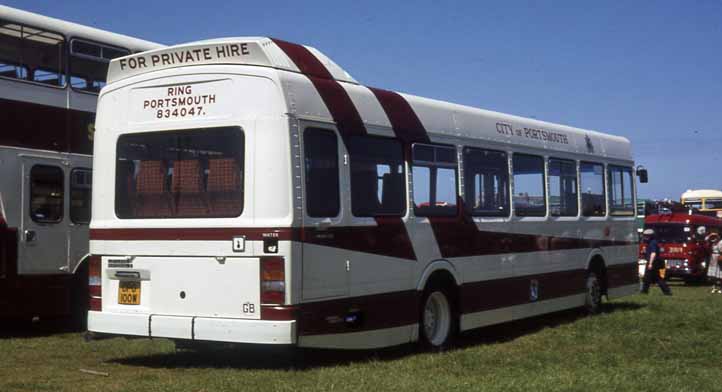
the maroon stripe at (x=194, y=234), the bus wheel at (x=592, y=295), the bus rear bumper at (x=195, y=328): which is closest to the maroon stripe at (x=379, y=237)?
the maroon stripe at (x=194, y=234)

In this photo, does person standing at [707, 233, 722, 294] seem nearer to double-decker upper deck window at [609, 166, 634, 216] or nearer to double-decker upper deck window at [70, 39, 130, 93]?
double-decker upper deck window at [609, 166, 634, 216]

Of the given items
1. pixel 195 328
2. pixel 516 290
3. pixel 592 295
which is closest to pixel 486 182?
pixel 516 290

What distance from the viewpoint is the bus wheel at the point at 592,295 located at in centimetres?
1714

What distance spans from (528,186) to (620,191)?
4213 mm

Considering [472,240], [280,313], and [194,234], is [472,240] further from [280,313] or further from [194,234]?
[194,234]

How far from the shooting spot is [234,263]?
10.1 meters

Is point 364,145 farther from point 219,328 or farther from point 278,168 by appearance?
point 219,328

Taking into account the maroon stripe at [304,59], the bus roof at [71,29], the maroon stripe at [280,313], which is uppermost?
the bus roof at [71,29]

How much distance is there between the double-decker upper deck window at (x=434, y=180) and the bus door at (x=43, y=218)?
214 inches

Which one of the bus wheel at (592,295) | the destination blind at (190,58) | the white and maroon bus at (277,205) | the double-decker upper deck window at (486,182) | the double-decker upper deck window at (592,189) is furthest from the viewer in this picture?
the bus wheel at (592,295)

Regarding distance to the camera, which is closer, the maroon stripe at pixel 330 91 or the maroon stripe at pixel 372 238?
the maroon stripe at pixel 372 238

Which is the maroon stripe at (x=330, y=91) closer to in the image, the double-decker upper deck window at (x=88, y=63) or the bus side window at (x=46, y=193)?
the double-decker upper deck window at (x=88, y=63)

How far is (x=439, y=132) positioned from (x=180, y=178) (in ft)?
12.0

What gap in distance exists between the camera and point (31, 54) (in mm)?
14047
